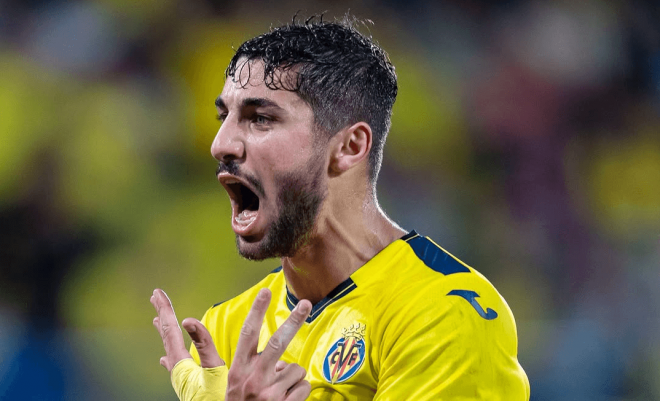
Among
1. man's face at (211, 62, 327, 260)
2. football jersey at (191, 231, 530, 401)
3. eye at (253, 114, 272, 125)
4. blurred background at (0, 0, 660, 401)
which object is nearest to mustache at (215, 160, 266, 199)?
man's face at (211, 62, 327, 260)

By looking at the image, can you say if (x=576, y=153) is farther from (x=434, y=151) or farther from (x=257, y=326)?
(x=257, y=326)

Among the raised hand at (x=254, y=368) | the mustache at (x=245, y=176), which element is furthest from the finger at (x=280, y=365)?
the mustache at (x=245, y=176)

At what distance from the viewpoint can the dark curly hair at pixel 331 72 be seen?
216cm

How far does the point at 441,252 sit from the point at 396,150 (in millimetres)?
3662

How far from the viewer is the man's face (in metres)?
2.12

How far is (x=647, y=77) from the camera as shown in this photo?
240 inches

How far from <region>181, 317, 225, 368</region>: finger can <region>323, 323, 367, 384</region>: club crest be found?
0.31m

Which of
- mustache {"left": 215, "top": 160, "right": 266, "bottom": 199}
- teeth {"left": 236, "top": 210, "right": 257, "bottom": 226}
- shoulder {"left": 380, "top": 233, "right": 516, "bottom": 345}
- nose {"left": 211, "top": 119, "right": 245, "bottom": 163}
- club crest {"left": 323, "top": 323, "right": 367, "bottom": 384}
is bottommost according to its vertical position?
club crest {"left": 323, "top": 323, "right": 367, "bottom": 384}

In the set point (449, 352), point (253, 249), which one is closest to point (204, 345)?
point (253, 249)

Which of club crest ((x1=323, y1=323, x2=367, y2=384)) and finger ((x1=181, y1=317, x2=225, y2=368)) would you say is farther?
club crest ((x1=323, y1=323, x2=367, y2=384))

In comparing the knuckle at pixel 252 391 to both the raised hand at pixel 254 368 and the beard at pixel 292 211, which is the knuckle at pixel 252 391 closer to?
the raised hand at pixel 254 368

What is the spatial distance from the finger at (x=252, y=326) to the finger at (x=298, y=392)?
0.45ft

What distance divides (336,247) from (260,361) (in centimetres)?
53

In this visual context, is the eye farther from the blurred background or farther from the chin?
the blurred background
